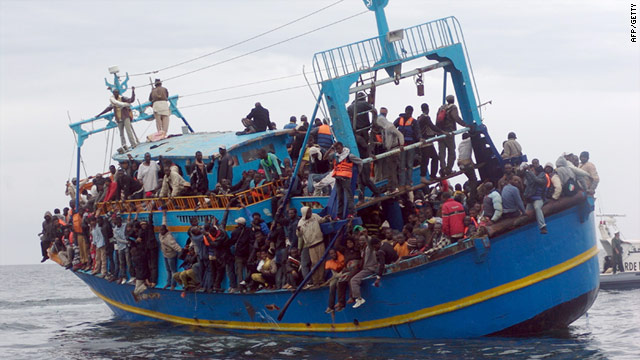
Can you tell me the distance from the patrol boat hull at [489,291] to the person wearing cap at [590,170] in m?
0.66

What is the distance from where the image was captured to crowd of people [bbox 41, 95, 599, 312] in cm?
1700

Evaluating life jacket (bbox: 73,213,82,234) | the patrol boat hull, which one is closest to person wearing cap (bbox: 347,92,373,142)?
the patrol boat hull

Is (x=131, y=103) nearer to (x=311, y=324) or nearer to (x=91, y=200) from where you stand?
(x=91, y=200)

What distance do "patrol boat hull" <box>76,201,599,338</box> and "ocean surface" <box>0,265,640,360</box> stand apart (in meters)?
0.28

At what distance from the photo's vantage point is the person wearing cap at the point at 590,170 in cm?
1797

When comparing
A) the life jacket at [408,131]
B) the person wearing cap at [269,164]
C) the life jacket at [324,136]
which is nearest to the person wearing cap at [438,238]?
the life jacket at [408,131]

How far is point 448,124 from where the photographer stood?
1978 centimetres

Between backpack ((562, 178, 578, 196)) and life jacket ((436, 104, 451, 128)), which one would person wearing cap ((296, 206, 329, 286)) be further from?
backpack ((562, 178, 578, 196))

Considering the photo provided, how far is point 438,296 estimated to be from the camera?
1672cm

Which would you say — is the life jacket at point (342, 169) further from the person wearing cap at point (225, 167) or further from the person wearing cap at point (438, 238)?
the person wearing cap at point (225, 167)

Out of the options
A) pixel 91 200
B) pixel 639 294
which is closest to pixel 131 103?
pixel 91 200

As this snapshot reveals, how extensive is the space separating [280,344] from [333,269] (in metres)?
2.33

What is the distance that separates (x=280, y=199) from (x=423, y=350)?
4.99 metres

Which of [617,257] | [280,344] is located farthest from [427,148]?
→ [617,257]
